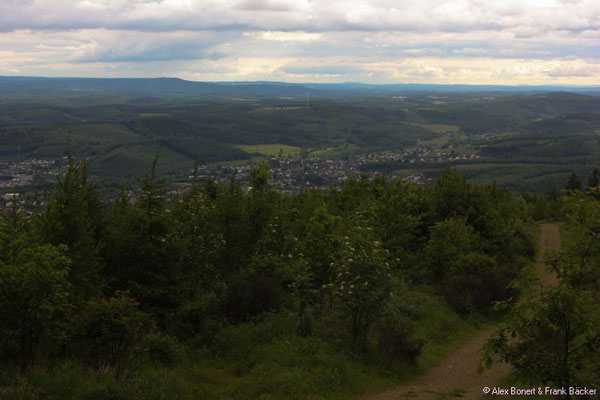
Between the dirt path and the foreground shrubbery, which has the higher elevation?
the foreground shrubbery

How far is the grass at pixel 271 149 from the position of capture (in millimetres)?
164625

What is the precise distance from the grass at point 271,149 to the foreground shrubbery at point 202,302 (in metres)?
145

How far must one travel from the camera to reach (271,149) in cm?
17550

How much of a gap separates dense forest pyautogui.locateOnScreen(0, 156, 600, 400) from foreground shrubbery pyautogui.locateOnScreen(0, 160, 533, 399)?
4 centimetres

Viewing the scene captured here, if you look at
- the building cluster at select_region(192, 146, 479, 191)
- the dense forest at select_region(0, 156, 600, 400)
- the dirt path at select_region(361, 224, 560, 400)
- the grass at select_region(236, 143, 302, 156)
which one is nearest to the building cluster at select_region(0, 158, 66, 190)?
the building cluster at select_region(192, 146, 479, 191)

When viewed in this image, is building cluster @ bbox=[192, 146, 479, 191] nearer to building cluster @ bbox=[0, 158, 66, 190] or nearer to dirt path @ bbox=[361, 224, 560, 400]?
building cluster @ bbox=[0, 158, 66, 190]

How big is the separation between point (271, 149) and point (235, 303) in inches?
6423

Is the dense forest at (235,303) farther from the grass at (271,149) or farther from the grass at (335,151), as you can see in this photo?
the grass at (271,149)

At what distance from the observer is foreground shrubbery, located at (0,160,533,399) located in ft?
29.5

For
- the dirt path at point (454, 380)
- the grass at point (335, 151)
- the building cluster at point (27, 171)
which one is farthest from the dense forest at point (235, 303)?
the grass at point (335, 151)

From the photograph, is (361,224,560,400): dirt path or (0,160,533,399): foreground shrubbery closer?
(0,160,533,399): foreground shrubbery

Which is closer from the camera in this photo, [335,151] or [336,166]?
[336,166]

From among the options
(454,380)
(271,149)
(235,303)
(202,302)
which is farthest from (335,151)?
(454,380)

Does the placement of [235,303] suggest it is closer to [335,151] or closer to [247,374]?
[247,374]
